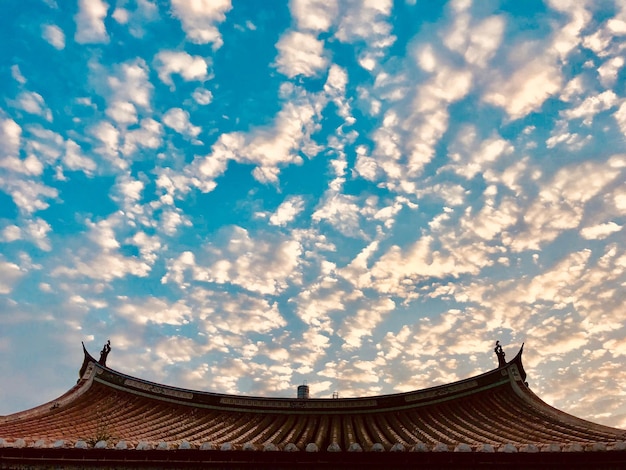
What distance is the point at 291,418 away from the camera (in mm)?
20062

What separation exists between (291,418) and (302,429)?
75.8 inches

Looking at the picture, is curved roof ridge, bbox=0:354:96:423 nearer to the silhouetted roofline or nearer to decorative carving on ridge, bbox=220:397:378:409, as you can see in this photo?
the silhouetted roofline

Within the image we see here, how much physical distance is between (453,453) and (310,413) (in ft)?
31.4

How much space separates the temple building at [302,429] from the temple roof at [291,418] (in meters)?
0.04

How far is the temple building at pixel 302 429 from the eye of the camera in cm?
1223

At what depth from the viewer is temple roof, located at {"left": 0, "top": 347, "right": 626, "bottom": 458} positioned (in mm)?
14766

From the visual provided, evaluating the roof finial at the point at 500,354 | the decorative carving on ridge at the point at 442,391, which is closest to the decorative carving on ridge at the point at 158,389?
the decorative carving on ridge at the point at 442,391

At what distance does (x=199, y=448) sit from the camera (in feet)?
42.5

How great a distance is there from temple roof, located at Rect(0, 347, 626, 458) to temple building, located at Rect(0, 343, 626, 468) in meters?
0.04

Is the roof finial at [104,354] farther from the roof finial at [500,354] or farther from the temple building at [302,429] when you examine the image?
the roof finial at [500,354]

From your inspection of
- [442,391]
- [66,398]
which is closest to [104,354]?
[66,398]

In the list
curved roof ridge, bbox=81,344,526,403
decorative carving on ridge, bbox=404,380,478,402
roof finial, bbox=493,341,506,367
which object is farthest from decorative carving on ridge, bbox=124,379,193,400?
roof finial, bbox=493,341,506,367

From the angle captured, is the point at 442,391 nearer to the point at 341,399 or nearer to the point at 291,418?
the point at 341,399

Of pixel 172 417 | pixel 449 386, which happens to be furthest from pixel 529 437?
pixel 172 417
